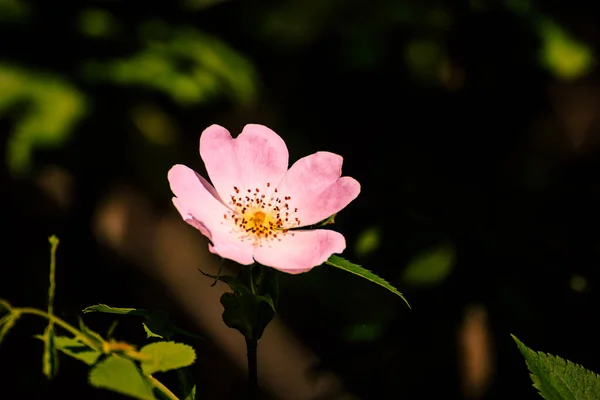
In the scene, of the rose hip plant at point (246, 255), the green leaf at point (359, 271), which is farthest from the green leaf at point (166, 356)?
the green leaf at point (359, 271)

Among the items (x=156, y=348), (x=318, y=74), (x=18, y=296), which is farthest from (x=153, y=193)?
(x=156, y=348)

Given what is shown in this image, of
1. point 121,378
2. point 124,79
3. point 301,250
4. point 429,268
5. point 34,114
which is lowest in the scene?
point 121,378

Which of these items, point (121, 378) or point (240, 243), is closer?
point (121, 378)

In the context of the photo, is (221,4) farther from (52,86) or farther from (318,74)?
(52,86)

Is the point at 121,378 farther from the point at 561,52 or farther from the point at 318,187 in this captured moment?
the point at 561,52

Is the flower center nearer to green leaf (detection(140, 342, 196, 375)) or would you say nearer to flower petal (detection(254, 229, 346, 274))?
flower petal (detection(254, 229, 346, 274))

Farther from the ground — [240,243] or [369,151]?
[369,151]

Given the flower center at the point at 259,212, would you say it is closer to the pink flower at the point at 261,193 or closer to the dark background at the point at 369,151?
the pink flower at the point at 261,193

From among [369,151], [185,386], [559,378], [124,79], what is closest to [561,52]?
[369,151]
